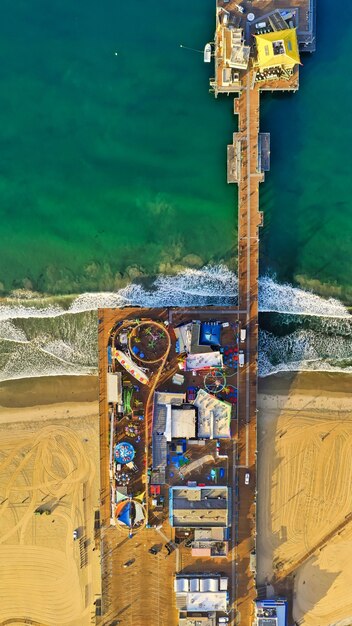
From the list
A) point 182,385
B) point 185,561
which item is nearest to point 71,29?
point 182,385

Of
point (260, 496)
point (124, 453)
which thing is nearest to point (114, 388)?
point (124, 453)

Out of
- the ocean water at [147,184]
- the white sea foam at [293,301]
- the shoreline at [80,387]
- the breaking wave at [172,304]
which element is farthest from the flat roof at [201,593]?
the white sea foam at [293,301]

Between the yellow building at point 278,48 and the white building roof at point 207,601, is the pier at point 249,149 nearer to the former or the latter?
the yellow building at point 278,48

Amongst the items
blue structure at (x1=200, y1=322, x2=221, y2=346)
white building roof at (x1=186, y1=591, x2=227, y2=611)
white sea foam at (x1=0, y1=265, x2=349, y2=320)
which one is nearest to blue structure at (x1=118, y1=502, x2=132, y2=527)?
white building roof at (x1=186, y1=591, x2=227, y2=611)

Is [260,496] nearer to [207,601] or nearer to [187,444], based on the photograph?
[187,444]

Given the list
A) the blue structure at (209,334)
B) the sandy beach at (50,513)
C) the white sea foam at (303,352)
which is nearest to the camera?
the blue structure at (209,334)

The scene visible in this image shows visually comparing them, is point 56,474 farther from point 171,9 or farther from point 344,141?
point 171,9

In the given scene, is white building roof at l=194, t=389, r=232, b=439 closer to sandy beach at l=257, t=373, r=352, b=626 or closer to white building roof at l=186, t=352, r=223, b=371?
white building roof at l=186, t=352, r=223, b=371
